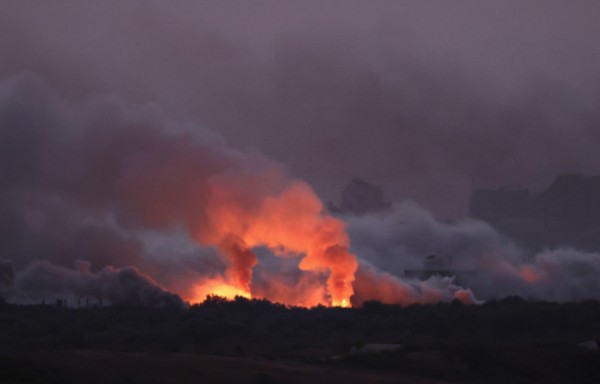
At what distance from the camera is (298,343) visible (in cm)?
5550

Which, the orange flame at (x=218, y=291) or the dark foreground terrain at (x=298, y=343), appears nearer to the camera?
the dark foreground terrain at (x=298, y=343)

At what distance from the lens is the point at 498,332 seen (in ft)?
210

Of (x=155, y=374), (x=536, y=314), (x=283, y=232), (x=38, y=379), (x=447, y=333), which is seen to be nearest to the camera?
(x=38, y=379)

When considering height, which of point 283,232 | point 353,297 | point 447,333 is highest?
point 283,232

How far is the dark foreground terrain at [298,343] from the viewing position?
38406mm

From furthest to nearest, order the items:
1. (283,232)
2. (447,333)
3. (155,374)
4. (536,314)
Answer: (283,232), (536,314), (447,333), (155,374)

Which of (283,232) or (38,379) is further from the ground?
(283,232)

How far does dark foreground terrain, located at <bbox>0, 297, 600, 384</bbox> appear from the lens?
38406mm

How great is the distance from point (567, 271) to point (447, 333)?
222ft

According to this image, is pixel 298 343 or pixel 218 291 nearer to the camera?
pixel 298 343

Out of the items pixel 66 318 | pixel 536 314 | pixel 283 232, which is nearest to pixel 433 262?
pixel 283 232

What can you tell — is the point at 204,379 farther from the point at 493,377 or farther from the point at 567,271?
the point at 567,271

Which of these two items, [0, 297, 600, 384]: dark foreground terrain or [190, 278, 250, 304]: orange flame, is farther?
[190, 278, 250, 304]: orange flame

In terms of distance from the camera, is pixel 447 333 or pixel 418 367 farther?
pixel 447 333
